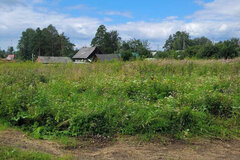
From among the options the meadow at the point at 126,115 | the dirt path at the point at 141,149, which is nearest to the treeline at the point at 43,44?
the meadow at the point at 126,115

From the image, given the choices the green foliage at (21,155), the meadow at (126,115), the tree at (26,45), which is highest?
the tree at (26,45)

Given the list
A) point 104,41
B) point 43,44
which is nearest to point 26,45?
point 43,44

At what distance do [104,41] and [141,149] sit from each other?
71.2 meters

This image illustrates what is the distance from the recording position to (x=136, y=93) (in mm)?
6273

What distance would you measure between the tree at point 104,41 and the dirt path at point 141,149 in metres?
69.7

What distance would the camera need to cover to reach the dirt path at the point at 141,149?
346 cm

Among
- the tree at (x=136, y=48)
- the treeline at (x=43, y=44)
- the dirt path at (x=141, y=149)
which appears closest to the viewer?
the dirt path at (x=141, y=149)

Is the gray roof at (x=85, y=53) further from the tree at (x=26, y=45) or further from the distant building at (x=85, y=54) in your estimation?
the tree at (x=26, y=45)

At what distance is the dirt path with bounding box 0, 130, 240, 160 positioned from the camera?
346 cm

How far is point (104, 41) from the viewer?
241ft

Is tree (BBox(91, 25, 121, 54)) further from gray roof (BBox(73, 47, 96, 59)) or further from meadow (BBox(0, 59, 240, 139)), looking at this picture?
meadow (BBox(0, 59, 240, 139))

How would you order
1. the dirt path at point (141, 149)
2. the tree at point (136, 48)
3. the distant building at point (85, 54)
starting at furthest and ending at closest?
the distant building at point (85, 54), the tree at point (136, 48), the dirt path at point (141, 149)

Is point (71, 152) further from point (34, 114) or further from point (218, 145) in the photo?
point (218, 145)

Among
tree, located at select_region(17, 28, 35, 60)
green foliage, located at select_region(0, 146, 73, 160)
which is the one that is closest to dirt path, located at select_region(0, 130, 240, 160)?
green foliage, located at select_region(0, 146, 73, 160)
